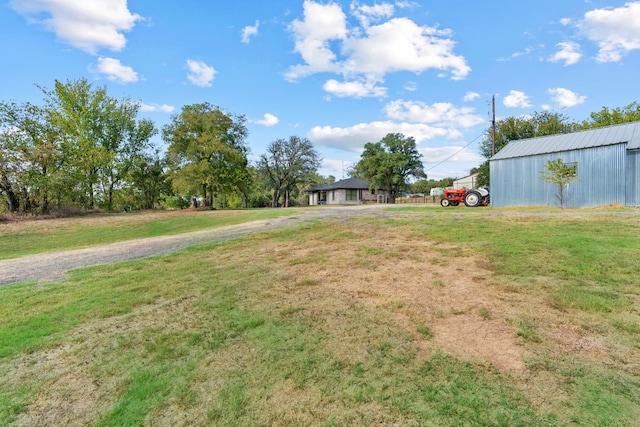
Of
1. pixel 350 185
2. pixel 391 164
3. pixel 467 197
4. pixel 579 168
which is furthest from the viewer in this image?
pixel 350 185

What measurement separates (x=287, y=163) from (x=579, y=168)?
1154 inches

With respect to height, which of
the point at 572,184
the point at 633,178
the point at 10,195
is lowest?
the point at 572,184

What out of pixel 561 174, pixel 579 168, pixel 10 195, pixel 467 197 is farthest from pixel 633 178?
pixel 10 195

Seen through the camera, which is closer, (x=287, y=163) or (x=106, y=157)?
(x=106, y=157)

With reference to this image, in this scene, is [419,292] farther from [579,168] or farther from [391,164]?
[391,164]

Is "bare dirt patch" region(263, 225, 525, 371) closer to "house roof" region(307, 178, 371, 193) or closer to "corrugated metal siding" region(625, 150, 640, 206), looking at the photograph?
"corrugated metal siding" region(625, 150, 640, 206)

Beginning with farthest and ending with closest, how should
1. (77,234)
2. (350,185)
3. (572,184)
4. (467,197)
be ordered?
(350,185)
(467,197)
(572,184)
(77,234)

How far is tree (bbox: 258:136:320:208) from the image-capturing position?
38.0 m

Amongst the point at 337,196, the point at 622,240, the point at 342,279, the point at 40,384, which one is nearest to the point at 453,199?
the point at 622,240

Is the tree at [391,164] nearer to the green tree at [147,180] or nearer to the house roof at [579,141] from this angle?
the house roof at [579,141]

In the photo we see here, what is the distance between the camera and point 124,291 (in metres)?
4.34

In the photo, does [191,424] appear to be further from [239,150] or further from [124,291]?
[239,150]

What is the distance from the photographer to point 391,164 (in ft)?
125

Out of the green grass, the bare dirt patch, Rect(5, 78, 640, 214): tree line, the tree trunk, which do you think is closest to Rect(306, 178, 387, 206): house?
Rect(5, 78, 640, 214): tree line
